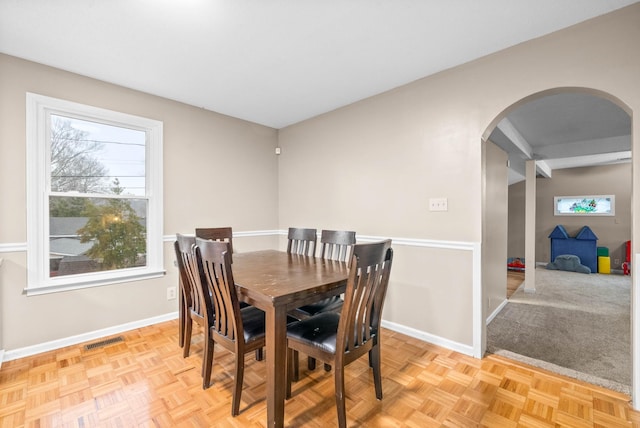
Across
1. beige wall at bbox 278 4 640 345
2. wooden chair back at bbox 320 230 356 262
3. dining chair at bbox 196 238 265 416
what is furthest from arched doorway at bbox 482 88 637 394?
dining chair at bbox 196 238 265 416

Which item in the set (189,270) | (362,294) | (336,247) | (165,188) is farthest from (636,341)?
(165,188)

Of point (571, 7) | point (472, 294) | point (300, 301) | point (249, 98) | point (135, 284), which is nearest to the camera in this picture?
point (300, 301)

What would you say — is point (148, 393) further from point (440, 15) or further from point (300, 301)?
point (440, 15)

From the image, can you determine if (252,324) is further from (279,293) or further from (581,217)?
(581,217)

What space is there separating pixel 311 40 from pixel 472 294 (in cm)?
235

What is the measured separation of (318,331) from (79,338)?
2328mm

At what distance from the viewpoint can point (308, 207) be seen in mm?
3764

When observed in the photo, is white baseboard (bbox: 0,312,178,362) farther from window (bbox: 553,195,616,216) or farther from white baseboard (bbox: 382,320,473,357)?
window (bbox: 553,195,616,216)

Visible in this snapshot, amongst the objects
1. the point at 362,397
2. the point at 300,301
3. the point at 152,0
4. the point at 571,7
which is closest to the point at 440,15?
the point at 571,7

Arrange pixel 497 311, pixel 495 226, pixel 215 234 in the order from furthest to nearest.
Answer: pixel 497 311
pixel 495 226
pixel 215 234

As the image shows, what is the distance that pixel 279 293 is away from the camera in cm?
146

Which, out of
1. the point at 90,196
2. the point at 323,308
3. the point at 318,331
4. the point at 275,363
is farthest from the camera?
the point at 90,196

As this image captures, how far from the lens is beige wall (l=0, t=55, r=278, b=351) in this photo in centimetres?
223

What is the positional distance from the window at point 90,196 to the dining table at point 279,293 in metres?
1.46
